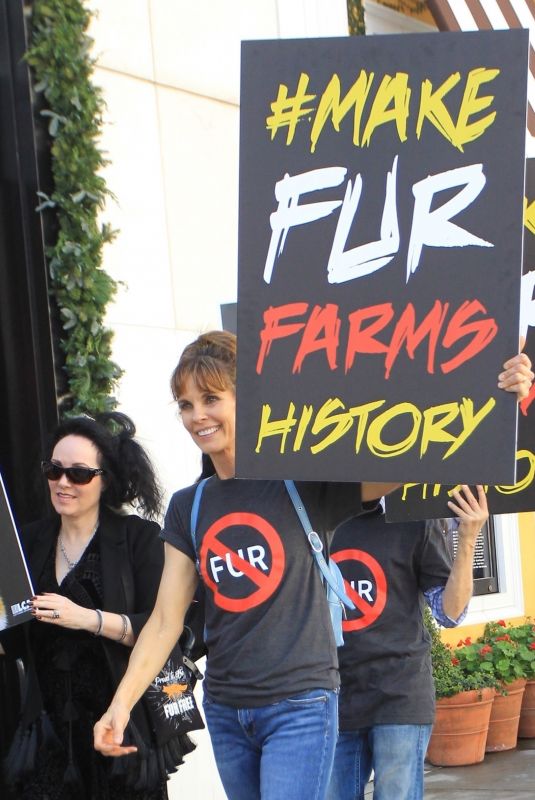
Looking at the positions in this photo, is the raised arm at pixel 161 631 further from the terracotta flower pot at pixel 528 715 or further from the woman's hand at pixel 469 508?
the terracotta flower pot at pixel 528 715

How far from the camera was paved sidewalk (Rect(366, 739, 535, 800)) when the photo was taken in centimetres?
699

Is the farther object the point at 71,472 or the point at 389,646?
the point at 71,472

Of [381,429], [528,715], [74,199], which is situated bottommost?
[528,715]

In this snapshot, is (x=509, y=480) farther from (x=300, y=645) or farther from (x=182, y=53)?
(x=182, y=53)

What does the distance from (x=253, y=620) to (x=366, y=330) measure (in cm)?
78

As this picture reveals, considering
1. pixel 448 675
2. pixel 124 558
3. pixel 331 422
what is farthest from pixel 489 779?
pixel 331 422

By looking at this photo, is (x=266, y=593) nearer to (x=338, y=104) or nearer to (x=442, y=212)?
(x=442, y=212)

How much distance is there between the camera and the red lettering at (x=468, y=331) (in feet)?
9.96

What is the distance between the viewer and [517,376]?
9.75ft

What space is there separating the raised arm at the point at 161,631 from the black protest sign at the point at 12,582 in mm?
528

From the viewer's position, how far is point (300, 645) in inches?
129

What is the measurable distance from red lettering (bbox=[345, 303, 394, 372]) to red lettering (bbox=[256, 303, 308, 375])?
12 cm

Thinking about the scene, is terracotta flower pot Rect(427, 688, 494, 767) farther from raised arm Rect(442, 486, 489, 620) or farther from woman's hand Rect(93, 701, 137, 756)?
woman's hand Rect(93, 701, 137, 756)

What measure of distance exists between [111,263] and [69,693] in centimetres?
264
